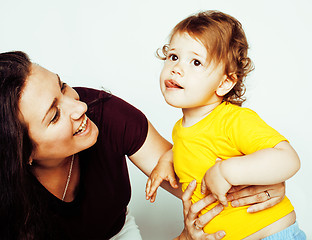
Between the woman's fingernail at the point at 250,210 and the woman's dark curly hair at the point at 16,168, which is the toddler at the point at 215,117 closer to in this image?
the woman's fingernail at the point at 250,210

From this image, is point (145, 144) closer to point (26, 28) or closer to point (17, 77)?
point (17, 77)

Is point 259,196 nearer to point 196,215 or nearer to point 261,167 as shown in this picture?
point 261,167

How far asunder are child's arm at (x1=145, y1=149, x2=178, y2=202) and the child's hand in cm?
29

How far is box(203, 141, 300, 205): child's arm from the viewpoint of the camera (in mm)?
1234

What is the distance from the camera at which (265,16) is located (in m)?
2.99

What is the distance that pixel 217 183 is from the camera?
132 centimetres

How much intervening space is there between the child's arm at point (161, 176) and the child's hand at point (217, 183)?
294 millimetres

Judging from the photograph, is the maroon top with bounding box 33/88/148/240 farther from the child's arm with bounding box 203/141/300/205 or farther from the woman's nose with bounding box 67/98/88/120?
the child's arm with bounding box 203/141/300/205

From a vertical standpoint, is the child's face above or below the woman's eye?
above

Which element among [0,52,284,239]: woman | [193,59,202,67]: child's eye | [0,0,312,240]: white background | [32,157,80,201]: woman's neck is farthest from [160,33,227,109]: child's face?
[0,0,312,240]: white background

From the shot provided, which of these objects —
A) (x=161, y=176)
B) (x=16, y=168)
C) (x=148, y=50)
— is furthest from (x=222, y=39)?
(x=148, y=50)

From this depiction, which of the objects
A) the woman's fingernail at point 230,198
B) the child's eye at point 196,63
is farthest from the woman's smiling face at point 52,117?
the woman's fingernail at point 230,198

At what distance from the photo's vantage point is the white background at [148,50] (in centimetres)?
271

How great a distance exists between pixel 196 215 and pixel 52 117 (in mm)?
675
